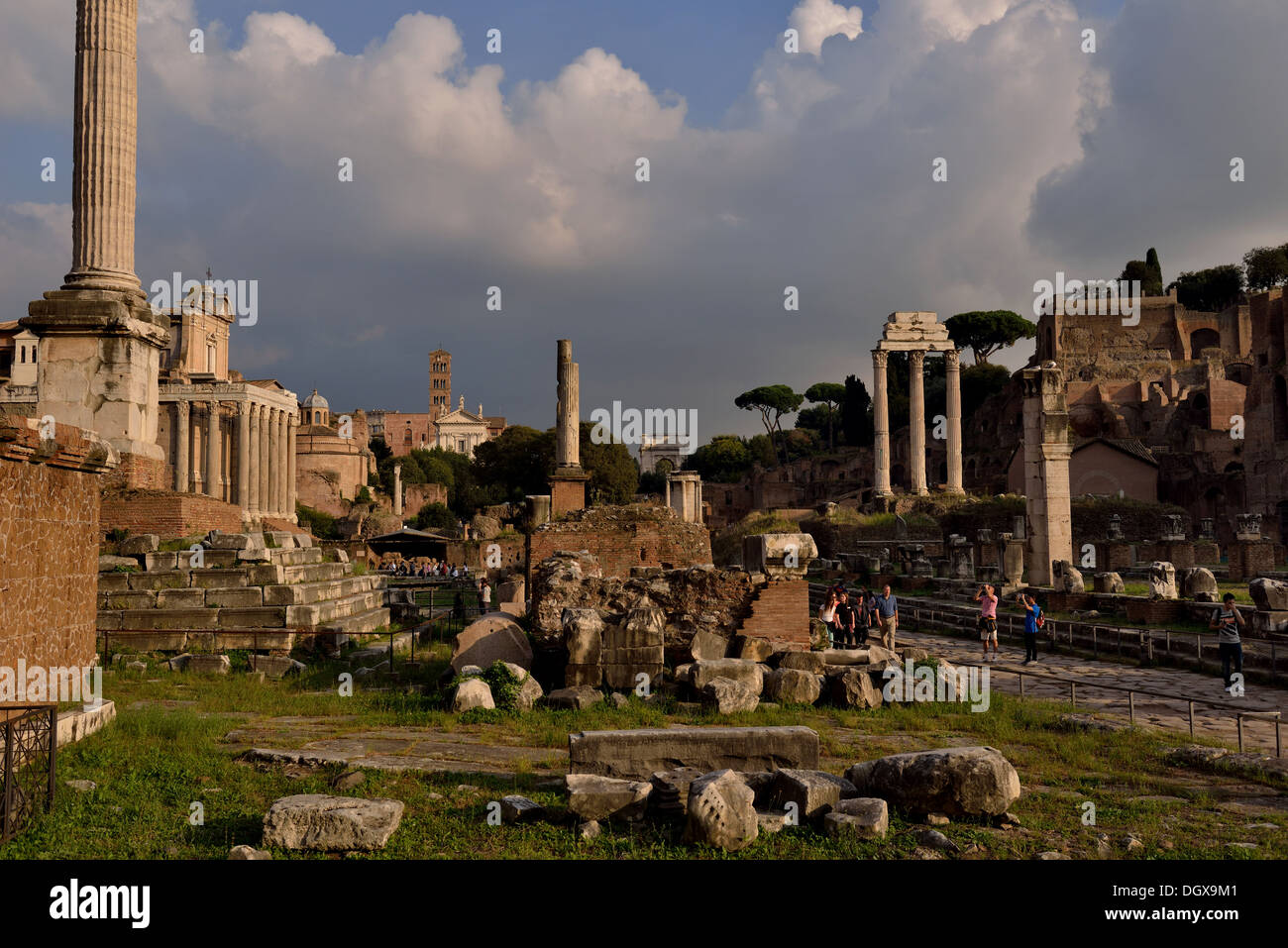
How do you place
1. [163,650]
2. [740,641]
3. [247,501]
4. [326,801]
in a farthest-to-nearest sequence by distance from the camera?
[247,501], [163,650], [740,641], [326,801]

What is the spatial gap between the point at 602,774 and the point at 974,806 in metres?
2.46

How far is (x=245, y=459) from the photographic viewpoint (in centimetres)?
5216

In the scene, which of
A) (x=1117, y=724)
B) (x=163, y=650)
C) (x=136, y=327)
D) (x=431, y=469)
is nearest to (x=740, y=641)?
(x=1117, y=724)

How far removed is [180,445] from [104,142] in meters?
40.0

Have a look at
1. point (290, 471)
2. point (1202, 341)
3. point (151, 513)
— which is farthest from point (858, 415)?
point (151, 513)

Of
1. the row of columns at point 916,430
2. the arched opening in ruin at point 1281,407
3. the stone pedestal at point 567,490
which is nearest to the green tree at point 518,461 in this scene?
the row of columns at point 916,430

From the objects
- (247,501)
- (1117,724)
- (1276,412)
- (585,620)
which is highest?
(1276,412)

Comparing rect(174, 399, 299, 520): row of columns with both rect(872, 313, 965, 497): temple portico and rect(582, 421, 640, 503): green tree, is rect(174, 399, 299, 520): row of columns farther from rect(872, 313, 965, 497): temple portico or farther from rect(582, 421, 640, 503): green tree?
rect(872, 313, 965, 497): temple portico

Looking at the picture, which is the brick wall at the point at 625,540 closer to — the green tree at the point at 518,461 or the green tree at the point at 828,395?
the green tree at the point at 518,461

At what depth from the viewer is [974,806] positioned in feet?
18.1

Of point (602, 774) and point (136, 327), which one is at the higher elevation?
point (136, 327)

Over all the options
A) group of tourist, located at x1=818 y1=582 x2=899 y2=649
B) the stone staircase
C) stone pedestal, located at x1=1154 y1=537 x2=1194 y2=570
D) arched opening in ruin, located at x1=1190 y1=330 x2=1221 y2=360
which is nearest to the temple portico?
stone pedestal, located at x1=1154 y1=537 x2=1194 y2=570
